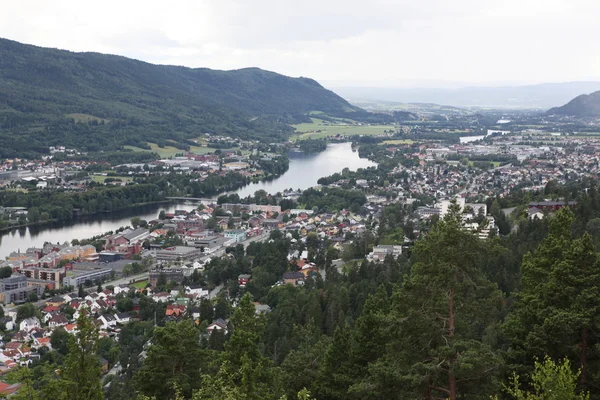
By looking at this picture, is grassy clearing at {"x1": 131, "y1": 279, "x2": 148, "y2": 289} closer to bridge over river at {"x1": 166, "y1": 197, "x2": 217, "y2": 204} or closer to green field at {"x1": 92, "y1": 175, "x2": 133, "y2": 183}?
bridge over river at {"x1": 166, "y1": 197, "x2": 217, "y2": 204}

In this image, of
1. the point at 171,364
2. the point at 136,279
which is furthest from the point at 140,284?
the point at 171,364

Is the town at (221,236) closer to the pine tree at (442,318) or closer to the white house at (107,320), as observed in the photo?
the white house at (107,320)

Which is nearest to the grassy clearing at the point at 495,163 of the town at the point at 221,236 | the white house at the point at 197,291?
the town at the point at 221,236

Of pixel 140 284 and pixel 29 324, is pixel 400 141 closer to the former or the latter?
pixel 140 284

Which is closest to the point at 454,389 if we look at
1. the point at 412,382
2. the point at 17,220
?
the point at 412,382

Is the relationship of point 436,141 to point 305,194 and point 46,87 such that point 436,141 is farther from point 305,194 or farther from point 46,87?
point 46,87
